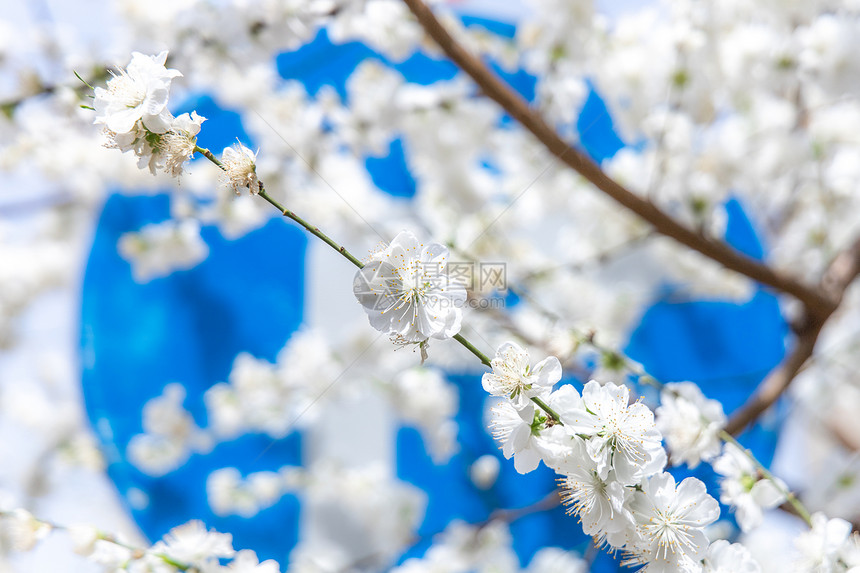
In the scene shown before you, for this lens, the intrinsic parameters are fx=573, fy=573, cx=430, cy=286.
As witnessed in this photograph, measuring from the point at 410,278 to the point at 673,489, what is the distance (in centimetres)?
21

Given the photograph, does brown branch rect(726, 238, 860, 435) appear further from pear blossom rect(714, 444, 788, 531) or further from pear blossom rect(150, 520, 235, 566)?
pear blossom rect(150, 520, 235, 566)

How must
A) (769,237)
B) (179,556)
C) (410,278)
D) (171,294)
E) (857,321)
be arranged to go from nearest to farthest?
(410,278) → (179,556) → (171,294) → (769,237) → (857,321)

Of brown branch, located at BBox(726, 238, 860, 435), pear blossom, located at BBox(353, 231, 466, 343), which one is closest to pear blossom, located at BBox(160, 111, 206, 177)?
pear blossom, located at BBox(353, 231, 466, 343)

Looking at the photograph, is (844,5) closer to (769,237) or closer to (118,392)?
→ (769,237)

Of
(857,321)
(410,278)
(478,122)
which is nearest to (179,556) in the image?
(410,278)

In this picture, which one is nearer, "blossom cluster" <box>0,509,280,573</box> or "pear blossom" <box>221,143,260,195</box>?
"pear blossom" <box>221,143,260,195</box>

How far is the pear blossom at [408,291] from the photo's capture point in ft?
1.07

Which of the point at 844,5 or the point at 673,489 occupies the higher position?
Result: the point at 844,5

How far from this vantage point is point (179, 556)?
0.46m

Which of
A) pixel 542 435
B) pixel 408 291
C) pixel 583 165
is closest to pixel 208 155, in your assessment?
pixel 408 291

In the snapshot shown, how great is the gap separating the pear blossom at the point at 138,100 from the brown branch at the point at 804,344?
824 mm

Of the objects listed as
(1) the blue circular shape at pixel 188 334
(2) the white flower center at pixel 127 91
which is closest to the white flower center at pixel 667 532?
(2) the white flower center at pixel 127 91

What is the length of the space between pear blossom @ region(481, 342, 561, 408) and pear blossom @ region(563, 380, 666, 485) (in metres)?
0.03

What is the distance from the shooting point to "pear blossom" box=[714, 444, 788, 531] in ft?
1.49
